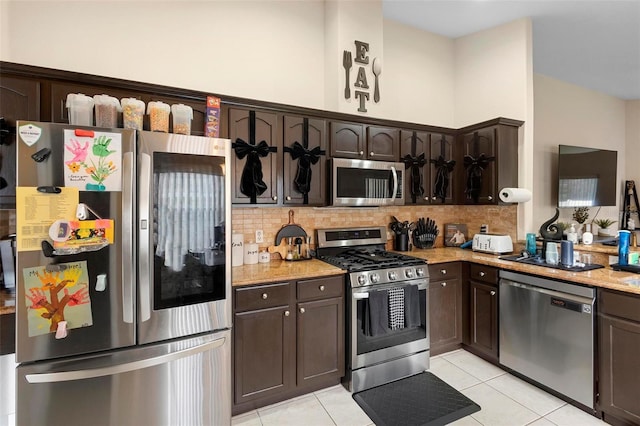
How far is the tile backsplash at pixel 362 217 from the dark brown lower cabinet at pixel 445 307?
696mm

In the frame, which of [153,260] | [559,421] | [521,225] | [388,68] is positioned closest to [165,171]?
[153,260]

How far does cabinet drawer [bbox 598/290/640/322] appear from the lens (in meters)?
1.93

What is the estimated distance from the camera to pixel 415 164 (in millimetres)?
3271

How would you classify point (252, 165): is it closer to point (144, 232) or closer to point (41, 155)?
point (144, 232)

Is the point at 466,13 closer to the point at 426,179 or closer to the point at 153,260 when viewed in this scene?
the point at 426,179

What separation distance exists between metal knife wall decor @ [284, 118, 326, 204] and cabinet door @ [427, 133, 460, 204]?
1.45 meters

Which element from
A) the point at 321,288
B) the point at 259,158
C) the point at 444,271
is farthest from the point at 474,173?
the point at 259,158

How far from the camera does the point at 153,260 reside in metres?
1.72

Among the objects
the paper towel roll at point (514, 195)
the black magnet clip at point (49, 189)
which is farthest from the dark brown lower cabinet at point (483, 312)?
the black magnet clip at point (49, 189)

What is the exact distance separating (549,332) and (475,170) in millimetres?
1727

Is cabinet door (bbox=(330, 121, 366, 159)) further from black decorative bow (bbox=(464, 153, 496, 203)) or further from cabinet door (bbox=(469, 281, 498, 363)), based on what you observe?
cabinet door (bbox=(469, 281, 498, 363))

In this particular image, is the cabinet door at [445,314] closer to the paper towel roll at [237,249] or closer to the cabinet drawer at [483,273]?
the cabinet drawer at [483,273]

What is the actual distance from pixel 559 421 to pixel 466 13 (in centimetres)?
382

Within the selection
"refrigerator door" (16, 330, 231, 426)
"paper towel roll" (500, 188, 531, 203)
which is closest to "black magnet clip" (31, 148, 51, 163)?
"refrigerator door" (16, 330, 231, 426)
